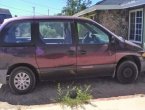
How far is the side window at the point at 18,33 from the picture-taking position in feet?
26.4

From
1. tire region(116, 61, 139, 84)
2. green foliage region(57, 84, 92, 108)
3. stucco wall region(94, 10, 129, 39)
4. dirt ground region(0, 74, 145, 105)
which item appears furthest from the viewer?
stucco wall region(94, 10, 129, 39)

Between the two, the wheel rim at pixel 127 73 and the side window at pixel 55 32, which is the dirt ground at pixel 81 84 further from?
the side window at pixel 55 32

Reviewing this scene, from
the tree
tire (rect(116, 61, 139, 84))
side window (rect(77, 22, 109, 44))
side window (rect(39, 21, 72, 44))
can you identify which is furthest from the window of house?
the tree

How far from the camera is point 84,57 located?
847cm

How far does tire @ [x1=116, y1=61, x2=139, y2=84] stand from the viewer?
8906 mm

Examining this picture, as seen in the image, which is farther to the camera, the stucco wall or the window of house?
the stucco wall

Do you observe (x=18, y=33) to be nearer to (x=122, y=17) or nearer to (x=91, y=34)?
(x=91, y=34)

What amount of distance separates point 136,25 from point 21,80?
9484 mm

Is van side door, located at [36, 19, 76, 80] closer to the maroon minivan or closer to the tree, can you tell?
the maroon minivan

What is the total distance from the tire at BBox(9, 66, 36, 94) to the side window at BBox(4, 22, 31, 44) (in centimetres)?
69

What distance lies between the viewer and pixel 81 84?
904cm

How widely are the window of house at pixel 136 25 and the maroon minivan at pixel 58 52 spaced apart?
678cm

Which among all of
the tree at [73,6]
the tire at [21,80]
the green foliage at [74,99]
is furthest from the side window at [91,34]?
the tree at [73,6]

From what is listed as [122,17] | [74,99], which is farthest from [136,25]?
[74,99]
